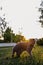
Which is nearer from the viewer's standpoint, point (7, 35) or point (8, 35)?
point (8, 35)

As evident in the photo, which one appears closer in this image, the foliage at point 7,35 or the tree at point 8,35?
the tree at point 8,35

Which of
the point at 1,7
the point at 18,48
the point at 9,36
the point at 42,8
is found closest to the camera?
the point at 18,48

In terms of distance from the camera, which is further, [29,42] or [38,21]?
[38,21]

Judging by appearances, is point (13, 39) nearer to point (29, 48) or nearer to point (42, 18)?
point (42, 18)

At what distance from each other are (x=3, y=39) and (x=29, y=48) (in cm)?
2979

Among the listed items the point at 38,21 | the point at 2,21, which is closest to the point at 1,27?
the point at 2,21

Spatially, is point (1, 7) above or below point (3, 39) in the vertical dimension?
above

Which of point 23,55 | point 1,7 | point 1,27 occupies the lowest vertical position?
point 23,55

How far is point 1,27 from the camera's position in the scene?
25750 mm

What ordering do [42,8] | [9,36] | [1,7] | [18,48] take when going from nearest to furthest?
[18,48] → [1,7] → [42,8] → [9,36]

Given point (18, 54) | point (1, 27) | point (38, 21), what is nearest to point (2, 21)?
point (1, 27)

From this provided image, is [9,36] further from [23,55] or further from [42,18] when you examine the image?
[23,55]

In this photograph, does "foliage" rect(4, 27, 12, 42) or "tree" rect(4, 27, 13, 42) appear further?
"foliage" rect(4, 27, 12, 42)

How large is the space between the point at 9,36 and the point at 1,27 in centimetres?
1386
